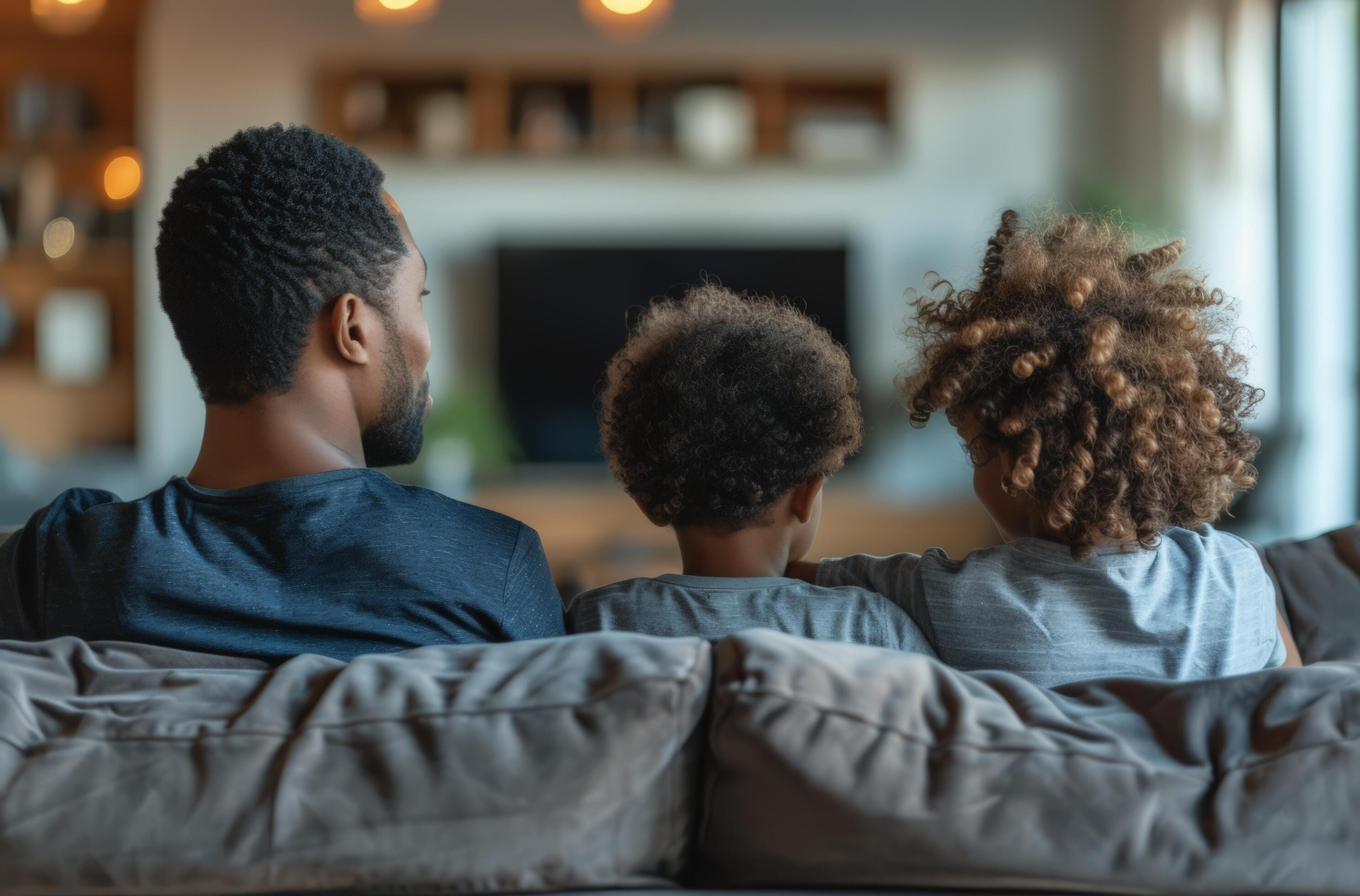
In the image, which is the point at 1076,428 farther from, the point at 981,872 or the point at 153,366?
the point at 153,366

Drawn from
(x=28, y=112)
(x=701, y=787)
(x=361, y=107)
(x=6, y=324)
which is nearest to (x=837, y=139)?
(x=361, y=107)

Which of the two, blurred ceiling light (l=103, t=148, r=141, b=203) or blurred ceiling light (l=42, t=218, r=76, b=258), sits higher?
blurred ceiling light (l=103, t=148, r=141, b=203)

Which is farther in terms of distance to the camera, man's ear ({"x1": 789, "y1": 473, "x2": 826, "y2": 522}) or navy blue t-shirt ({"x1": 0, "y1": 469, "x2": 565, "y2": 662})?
man's ear ({"x1": 789, "y1": 473, "x2": 826, "y2": 522})

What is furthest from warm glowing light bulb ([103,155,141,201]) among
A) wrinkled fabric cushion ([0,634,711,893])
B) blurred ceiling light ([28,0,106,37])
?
wrinkled fabric cushion ([0,634,711,893])

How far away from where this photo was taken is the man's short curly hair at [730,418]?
1.10 metres

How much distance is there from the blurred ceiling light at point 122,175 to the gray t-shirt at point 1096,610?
15.8 feet

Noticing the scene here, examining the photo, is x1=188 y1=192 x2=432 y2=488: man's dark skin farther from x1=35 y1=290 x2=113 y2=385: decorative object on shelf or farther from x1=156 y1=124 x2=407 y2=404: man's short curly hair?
x1=35 y1=290 x2=113 y2=385: decorative object on shelf

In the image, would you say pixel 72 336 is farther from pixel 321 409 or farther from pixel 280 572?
pixel 280 572

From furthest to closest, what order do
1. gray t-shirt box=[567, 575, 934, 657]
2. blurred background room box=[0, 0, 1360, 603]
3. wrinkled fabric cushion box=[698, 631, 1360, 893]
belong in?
blurred background room box=[0, 0, 1360, 603], gray t-shirt box=[567, 575, 934, 657], wrinkled fabric cushion box=[698, 631, 1360, 893]

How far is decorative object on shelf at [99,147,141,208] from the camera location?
4.93 metres

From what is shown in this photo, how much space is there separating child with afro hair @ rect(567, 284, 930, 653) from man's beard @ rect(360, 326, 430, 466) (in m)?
0.21

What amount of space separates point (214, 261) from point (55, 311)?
4515 millimetres

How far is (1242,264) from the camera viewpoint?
4.47 meters

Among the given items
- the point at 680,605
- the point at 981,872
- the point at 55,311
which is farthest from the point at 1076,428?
the point at 55,311
